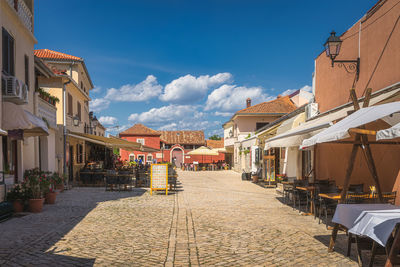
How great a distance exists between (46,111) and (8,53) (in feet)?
13.9

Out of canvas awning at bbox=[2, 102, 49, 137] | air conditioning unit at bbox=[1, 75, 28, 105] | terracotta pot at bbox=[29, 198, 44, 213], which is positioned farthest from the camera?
air conditioning unit at bbox=[1, 75, 28, 105]

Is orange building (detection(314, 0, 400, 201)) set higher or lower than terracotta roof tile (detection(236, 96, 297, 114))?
lower

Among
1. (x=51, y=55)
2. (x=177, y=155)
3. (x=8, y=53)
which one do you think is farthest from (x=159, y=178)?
(x=177, y=155)

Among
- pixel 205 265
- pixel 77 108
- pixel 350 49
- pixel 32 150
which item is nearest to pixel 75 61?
pixel 77 108

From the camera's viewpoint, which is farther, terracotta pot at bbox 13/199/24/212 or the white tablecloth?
terracotta pot at bbox 13/199/24/212

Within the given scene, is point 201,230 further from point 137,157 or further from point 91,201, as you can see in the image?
point 137,157

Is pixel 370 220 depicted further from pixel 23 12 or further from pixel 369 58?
pixel 23 12

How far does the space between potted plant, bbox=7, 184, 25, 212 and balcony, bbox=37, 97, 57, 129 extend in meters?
4.18

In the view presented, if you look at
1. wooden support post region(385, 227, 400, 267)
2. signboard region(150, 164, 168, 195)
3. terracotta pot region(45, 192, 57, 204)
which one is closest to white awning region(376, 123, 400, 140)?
wooden support post region(385, 227, 400, 267)

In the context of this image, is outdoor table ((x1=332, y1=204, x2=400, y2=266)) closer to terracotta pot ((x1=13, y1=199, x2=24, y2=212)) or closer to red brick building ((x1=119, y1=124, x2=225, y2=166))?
terracotta pot ((x1=13, y1=199, x2=24, y2=212))

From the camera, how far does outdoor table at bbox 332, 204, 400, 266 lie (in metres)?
3.74

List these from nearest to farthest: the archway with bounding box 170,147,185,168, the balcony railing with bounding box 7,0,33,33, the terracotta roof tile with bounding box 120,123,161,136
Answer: the balcony railing with bounding box 7,0,33,33
the archway with bounding box 170,147,185,168
the terracotta roof tile with bounding box 120,123,161,136

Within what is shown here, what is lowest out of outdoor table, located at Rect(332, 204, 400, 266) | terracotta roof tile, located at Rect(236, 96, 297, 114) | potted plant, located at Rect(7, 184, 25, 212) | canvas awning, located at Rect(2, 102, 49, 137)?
potted plant, located at Rect(7, 184, 25, 212)

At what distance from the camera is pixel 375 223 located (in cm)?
390
